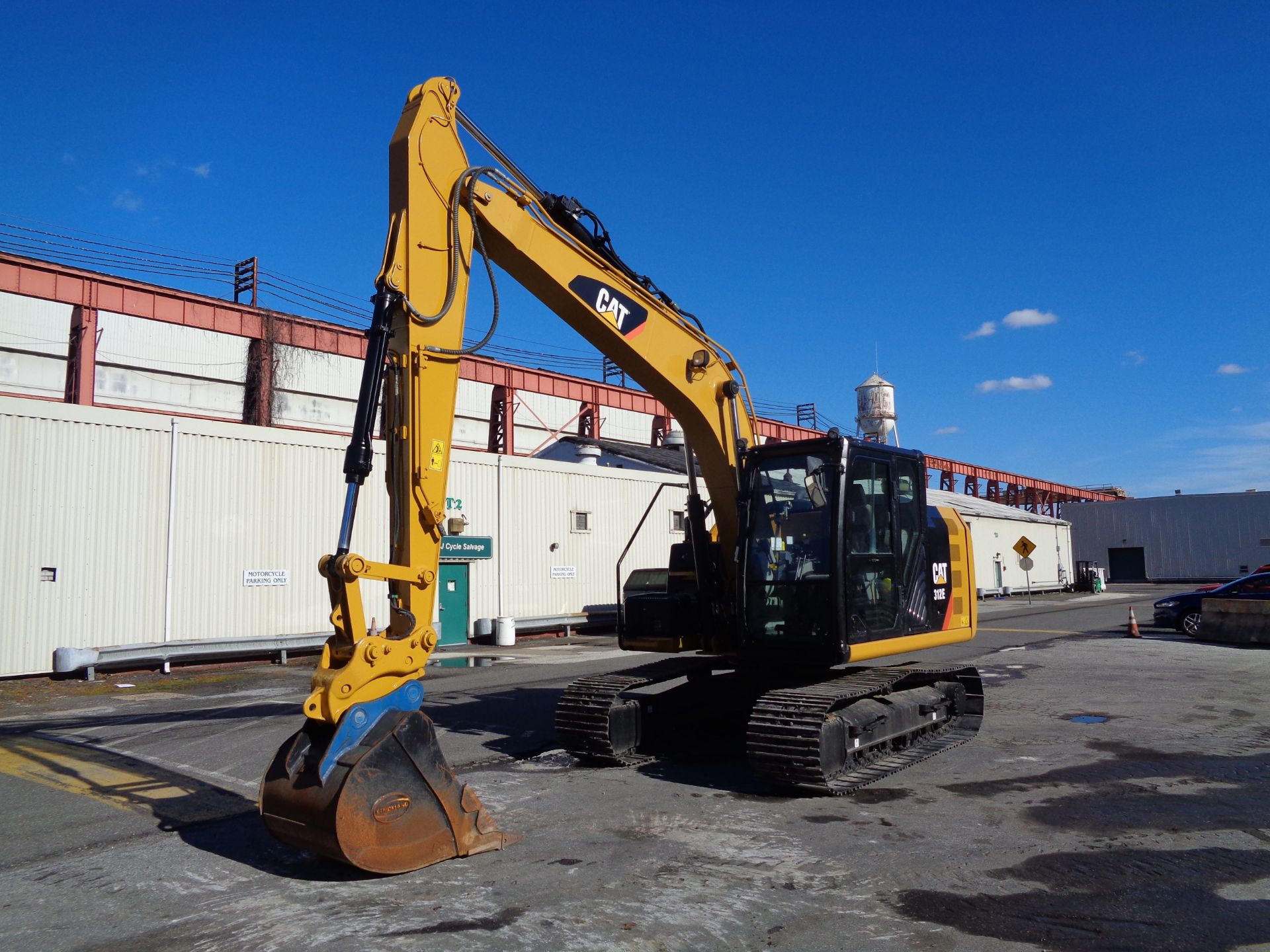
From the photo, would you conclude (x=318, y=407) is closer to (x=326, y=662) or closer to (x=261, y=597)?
(x=261, y=597)

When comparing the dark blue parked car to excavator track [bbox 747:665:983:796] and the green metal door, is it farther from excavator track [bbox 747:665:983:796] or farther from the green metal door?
the green metal door

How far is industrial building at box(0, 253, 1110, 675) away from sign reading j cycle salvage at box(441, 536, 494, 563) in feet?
0.24

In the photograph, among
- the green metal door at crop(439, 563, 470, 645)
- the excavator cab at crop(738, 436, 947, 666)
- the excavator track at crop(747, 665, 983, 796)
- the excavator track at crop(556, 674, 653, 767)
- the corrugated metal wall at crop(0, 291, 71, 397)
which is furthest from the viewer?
the corrugated metal wall at crop(0, 291, 71, 397)

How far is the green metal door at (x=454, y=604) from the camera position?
21.9 m

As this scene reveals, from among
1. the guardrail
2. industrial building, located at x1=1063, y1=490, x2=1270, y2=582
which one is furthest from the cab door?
industrial building, located at x1=1063, y1=490, x2=1270, y2=582

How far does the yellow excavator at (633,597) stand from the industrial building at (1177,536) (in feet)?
176

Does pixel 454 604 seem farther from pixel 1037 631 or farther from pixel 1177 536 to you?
pixel 1177 536

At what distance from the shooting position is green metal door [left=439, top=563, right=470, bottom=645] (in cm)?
2192

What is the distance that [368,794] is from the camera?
5.04 metres

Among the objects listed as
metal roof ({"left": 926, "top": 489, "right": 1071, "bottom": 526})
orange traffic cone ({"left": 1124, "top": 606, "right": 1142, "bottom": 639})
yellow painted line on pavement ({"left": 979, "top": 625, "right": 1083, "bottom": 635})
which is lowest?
yellow painted line on pavement ({"left": 979, "top": 625, "right": 1083, "bottom": 635})

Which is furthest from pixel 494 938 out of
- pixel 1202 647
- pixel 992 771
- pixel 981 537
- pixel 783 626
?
pixel 981 537

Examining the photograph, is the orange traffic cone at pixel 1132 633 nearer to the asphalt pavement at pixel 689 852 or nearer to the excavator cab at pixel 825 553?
the asphalt pavement at pixel 689 852

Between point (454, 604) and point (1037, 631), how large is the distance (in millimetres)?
14647

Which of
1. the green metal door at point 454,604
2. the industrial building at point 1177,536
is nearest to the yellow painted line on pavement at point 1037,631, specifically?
the green metal door at point 454,604
